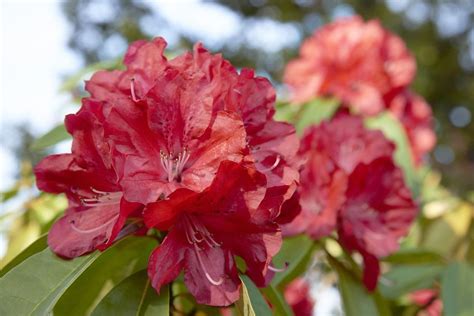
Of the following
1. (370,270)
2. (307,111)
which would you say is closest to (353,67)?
(307,111)

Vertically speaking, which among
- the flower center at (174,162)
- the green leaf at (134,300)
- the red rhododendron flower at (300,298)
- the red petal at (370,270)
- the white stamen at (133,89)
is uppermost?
the white stamen at (133,89)

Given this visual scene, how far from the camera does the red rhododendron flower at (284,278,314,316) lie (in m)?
1.79

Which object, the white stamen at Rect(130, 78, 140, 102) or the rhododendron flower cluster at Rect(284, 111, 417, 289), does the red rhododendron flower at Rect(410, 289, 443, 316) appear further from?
the white stamen at Rect(130, 78, 140, 102)

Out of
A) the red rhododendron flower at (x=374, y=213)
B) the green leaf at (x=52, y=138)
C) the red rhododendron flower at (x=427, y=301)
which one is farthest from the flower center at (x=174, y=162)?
the red rhododendron flower at (x=427, y=301)

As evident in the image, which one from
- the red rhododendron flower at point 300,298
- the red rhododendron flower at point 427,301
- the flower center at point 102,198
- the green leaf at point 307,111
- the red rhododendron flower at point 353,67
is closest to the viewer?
the flower center at point 102,198

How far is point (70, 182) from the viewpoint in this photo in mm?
982

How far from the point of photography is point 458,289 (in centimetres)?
152

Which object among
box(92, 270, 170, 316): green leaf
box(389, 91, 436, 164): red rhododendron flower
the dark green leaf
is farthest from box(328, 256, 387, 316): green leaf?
box(389, 91, 436, 164): red rhododendron flower

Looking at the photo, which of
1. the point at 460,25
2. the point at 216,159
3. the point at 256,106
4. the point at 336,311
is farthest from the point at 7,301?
the point at 460,25

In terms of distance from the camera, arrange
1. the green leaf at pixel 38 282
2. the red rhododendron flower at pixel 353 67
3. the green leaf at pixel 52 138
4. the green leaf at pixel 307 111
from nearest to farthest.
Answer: the green leaf at pixel 38 282 < the green leaf at pixel 52 138 < the green leaf at pixel 307 111 < the red rhododendron flower at pixel 353 67

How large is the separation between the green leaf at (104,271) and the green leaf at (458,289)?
691 mm

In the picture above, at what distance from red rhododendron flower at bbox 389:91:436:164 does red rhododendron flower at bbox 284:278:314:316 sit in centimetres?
87

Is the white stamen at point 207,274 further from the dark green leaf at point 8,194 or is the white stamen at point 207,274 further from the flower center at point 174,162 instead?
the dark green leaf at point 8,194

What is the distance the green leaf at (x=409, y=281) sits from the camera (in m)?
1.66
